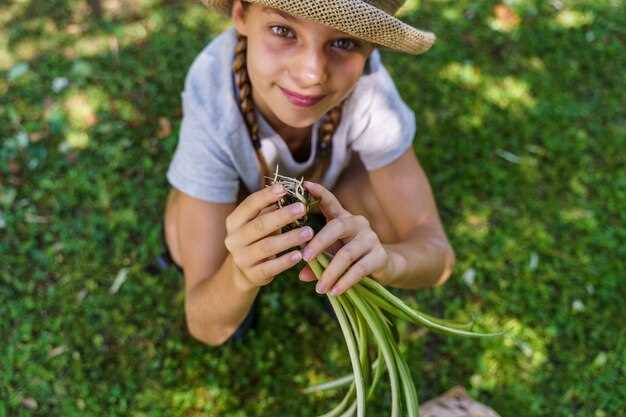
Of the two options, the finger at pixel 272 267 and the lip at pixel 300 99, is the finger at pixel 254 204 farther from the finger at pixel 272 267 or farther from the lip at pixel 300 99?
the lip at pixel 300 99

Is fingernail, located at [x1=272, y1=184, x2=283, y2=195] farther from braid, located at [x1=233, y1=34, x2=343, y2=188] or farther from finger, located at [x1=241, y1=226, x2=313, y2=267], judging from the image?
braid, located at [x1=233, y1=34, x2=343, y2=188]

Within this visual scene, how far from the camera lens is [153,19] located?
3990 millimetres

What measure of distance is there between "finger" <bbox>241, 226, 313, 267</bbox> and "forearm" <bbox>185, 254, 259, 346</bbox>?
0.85 feet

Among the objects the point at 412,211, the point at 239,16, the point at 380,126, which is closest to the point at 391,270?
the point at 412,211

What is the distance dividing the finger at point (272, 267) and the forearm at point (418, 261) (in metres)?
0.51

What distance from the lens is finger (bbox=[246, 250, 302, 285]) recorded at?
153 cm

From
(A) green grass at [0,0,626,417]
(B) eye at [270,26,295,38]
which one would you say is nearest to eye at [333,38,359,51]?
(B) eye at [270,26,295,38]

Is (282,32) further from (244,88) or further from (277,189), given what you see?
(277,189)

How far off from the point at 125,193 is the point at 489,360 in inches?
84.0

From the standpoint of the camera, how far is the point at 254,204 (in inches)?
58.7

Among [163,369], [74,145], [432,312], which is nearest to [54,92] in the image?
[74,145]

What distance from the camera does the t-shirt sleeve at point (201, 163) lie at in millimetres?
2145

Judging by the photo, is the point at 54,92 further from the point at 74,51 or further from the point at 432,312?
the point at 432,312

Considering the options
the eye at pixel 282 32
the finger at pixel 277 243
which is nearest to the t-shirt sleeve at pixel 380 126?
the eye at pixel 282 32
